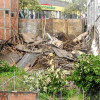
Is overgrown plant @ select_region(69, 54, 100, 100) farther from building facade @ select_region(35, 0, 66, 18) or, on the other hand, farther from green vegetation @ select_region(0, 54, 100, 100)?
building facade @ select_region(35, 0, 66, 18)

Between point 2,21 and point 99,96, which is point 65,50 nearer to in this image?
point 2,21

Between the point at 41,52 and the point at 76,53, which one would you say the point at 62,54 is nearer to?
the point at 76,53

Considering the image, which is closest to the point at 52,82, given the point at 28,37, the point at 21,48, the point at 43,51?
the point at 43,51

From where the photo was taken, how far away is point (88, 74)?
55.2 feet

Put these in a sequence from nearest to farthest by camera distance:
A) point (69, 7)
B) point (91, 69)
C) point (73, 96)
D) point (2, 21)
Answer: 1. point (91, 69)
2. point (73, 96)
3. point (2, 21)
4. point (69, 7)

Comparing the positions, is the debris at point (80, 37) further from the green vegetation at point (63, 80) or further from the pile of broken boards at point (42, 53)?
the green vegetation at point (63, 80)

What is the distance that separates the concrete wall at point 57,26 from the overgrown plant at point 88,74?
1536 centimetres

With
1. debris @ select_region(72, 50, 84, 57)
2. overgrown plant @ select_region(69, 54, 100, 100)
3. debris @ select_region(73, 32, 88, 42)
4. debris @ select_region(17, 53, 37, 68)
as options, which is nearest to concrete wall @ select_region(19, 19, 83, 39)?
debris @ select_region(73, 32, 88, 42)

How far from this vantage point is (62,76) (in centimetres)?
1902

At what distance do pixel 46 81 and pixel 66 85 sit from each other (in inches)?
73.7

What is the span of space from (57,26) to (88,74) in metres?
16.3

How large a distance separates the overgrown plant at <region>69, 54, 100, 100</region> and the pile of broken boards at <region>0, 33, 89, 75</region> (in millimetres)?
4394

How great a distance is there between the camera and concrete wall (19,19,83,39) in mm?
32312

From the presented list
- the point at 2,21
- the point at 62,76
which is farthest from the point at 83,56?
the point at 2,21
